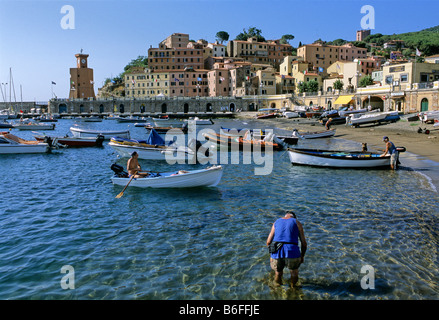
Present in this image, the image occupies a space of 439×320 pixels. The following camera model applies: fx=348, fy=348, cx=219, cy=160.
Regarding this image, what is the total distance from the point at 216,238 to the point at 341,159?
1408 cm

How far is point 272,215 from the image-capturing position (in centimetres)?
1434

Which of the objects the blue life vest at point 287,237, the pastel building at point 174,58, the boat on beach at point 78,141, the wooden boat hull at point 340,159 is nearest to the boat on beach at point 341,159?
the wooden boat hull at point 340,159

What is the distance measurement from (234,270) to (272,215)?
4994mm

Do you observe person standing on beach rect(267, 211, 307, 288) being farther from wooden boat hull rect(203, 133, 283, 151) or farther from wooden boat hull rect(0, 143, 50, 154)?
wooden boat hull rect(0, 143, 50, 154)

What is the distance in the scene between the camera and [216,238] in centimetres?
1198

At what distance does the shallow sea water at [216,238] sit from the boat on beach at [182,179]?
398 mm

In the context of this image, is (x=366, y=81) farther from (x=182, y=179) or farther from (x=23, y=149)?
(x=182, y=179)

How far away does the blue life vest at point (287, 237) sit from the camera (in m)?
7.93

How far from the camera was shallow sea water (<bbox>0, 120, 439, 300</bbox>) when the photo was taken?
8.94 metres

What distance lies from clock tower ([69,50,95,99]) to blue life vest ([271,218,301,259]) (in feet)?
408

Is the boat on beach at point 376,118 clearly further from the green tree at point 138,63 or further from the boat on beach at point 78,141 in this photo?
the green tree at point 138,63

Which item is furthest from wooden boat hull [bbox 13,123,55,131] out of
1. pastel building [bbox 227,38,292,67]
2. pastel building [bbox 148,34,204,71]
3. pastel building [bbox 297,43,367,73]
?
pastel building [bbox 297,43,367,73]

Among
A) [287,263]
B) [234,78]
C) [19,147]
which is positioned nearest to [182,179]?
[287,263]
